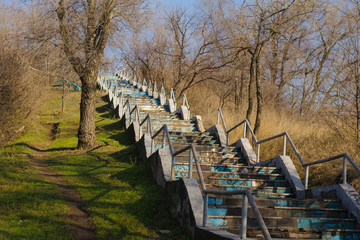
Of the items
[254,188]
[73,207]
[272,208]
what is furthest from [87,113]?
[272,208]

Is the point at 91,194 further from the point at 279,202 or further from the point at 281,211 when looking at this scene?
the point at 281,211

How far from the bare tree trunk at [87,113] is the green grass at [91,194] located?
0.58 metres

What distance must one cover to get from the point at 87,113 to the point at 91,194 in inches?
262

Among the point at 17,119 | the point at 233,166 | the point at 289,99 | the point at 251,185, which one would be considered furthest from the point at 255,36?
→ the point at 289,99

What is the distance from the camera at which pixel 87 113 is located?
15.6 metres

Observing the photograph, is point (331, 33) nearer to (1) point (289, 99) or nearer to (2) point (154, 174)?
(1) point (289, 99)

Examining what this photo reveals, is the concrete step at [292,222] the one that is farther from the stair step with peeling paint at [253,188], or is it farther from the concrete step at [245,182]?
the concrete step at [245,182]

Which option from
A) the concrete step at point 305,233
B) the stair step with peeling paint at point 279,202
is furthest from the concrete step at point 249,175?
the concrete step at point 305,233

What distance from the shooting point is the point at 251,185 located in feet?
31.7

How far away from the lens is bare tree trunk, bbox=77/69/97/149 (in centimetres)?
1536

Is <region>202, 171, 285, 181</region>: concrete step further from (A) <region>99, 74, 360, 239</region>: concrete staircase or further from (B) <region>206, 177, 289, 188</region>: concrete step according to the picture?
(B) <region>206, 177, 289, 188</region>: concrete step

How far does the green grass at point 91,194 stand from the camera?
23.5 feet

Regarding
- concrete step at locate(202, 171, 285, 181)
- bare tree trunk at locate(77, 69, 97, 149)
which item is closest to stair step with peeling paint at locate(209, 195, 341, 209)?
concrete step at locate(202, 171, 285, 181)

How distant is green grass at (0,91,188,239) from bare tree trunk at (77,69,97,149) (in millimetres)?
582
